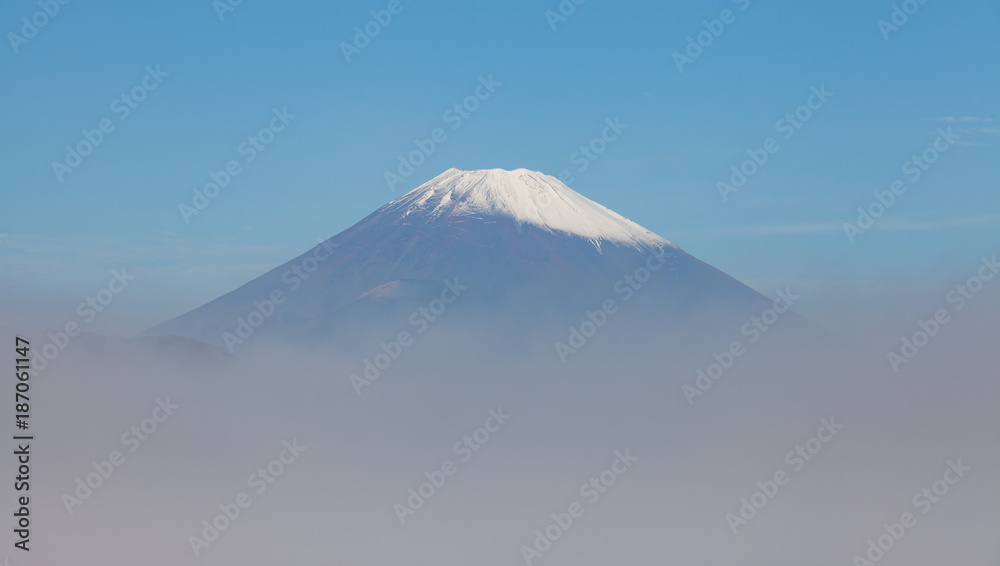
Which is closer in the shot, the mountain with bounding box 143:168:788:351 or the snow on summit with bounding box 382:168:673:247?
the mountain with bounding box 143:168:788:351

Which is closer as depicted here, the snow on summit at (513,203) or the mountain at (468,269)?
the mountain at (468,269)

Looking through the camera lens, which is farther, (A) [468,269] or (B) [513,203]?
(B) [513,203]

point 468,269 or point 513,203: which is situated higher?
point 513,203

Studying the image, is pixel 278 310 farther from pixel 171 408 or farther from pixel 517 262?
pixel 517 262
